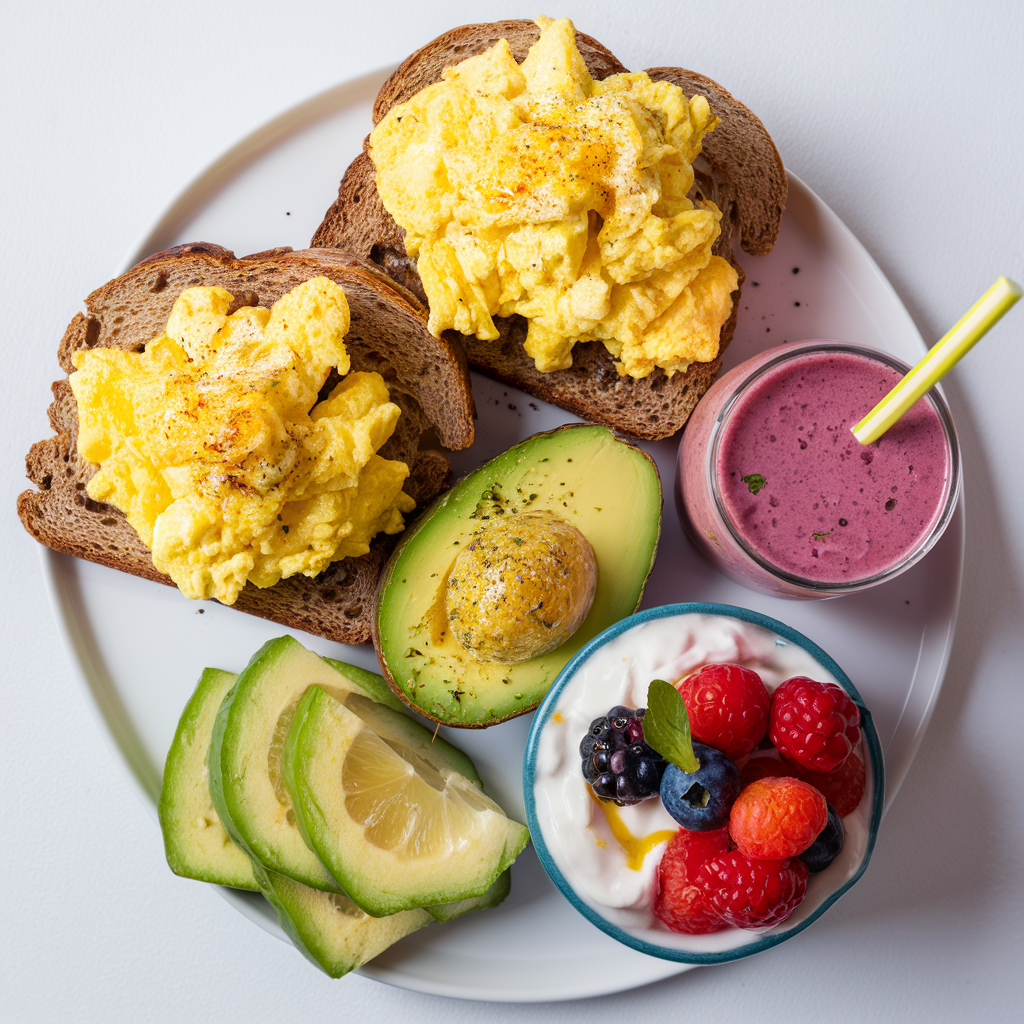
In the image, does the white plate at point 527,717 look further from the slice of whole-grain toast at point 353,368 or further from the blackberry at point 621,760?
the blackberry at point 621,760

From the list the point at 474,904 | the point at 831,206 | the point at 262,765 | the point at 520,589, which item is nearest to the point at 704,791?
the point at 520,589

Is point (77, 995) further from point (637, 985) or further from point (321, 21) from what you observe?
point (321, 21)

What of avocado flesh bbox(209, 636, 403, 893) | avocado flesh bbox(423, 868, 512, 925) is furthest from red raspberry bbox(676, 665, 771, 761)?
avocado flesh bbox(209, 636, 403, 893)

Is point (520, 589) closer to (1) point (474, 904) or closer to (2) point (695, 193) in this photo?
(1) point (474, 904)

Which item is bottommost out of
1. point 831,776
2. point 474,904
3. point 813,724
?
point 474,904

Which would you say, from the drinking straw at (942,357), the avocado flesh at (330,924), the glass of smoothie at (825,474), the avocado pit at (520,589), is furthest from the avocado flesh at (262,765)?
the drinking straw at (942,357)

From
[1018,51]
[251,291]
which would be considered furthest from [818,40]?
[251,291]
